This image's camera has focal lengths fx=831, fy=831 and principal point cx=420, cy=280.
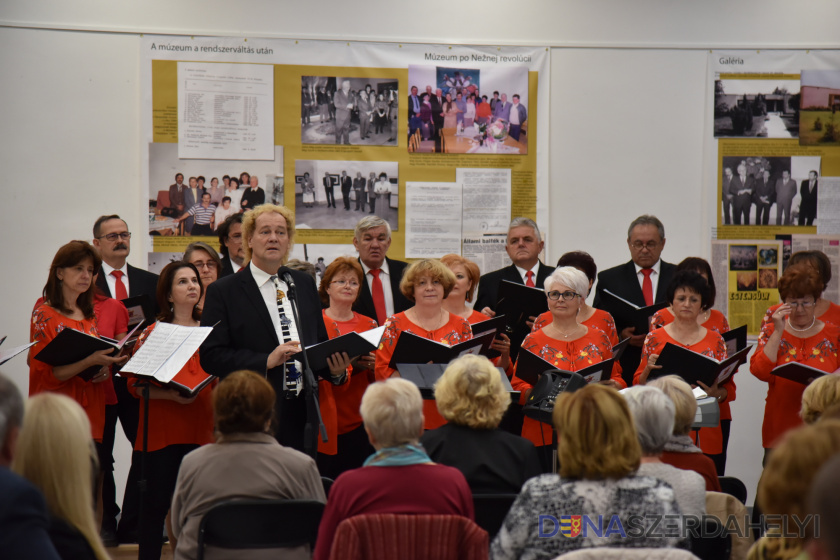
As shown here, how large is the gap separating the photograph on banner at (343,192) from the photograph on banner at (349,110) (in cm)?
18

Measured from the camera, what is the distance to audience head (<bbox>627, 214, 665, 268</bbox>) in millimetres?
5473

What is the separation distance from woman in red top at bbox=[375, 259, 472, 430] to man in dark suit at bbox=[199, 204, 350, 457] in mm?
491

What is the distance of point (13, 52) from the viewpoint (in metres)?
5.71

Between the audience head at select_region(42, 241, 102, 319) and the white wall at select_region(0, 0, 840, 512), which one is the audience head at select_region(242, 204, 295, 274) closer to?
the audience head at select_region(42, 241, 102, 319)

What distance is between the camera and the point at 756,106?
625 cm

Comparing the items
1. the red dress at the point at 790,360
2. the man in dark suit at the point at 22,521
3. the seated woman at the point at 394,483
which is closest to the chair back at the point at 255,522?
the seated woman at the point at 394,483

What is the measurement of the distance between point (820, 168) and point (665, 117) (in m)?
1.23

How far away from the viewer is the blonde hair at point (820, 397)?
2977 millimetres

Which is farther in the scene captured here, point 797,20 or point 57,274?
point 797,20

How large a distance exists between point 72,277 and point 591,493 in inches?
124

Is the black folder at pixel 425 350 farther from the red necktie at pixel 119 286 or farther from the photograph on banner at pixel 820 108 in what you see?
the photograph on banner at pixel 820 108

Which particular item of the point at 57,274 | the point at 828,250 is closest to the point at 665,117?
the point at 828,250

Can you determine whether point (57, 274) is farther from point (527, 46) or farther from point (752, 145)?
point (752, 145)

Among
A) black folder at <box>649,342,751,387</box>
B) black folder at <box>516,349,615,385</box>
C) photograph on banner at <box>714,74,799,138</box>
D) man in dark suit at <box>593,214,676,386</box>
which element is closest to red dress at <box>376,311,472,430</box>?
black folder at <box>516,349,615,385</box>
